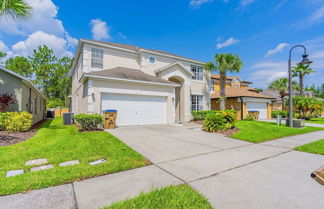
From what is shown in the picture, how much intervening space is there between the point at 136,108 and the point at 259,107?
17343 millimetres

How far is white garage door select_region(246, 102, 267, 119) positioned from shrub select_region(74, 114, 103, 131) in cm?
1754

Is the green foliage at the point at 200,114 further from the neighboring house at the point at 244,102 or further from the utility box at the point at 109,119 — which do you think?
the utility box at the point at 109,119

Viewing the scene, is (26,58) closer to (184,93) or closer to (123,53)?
(123,53)

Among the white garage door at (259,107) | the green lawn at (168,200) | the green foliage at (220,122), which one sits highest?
the white garage door at (259,107)

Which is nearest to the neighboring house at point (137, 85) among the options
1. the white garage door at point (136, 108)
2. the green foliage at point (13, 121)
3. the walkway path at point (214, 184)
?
the white garage door at point (136, 108)

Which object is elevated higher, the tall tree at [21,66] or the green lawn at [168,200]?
the tall tree at [21,66]

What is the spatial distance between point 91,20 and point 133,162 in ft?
51.7

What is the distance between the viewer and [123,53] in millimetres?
14016

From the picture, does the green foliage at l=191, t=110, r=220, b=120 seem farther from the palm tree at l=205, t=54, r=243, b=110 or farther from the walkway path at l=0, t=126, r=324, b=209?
the walkway path at l=0, t=126, r=324, b=209

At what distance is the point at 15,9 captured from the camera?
6.31m

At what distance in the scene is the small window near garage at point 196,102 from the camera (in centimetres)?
1677

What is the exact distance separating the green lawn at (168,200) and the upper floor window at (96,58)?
12.3 metres

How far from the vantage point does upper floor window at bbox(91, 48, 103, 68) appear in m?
12.6

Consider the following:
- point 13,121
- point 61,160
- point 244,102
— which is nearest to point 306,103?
point 244,102
